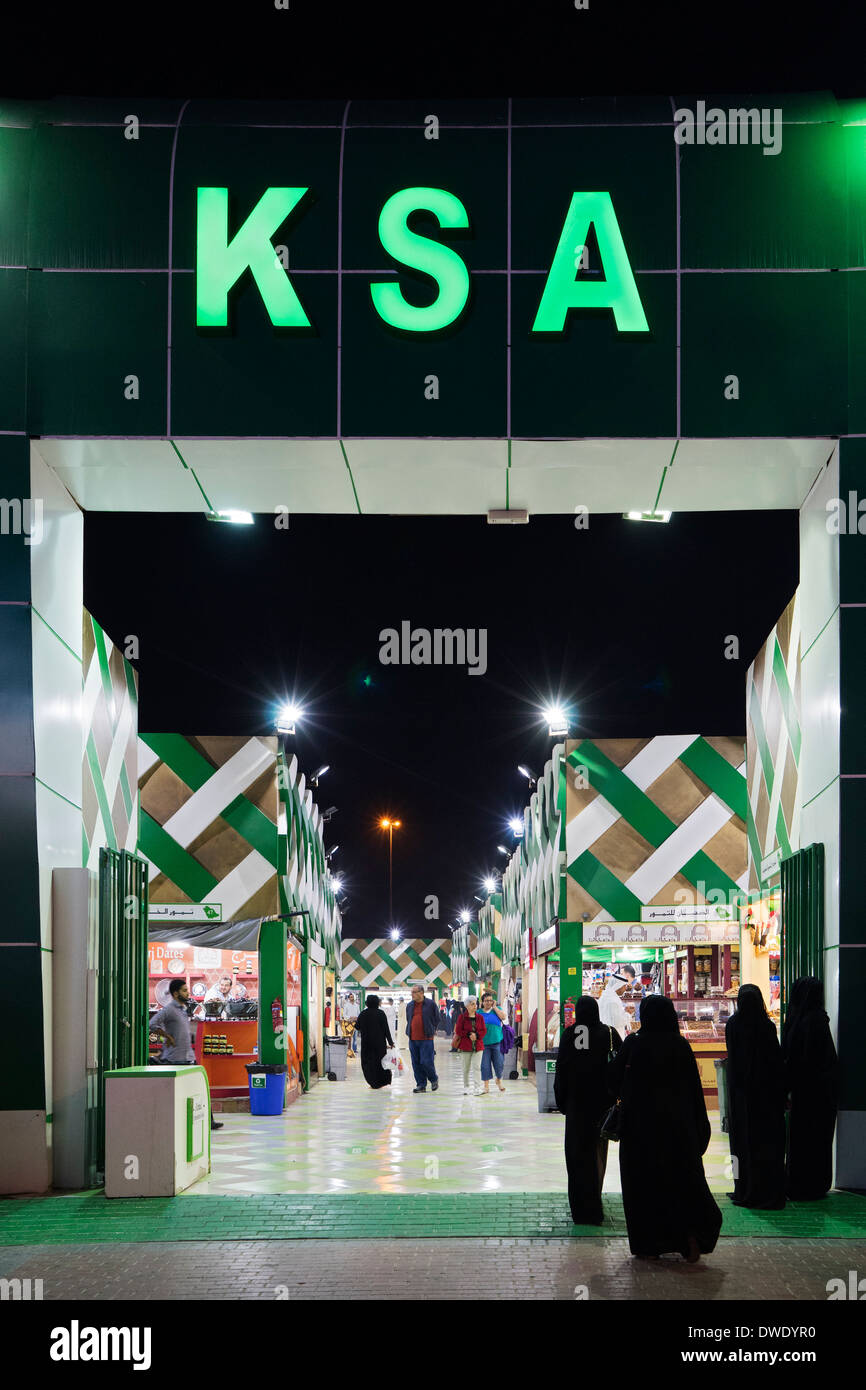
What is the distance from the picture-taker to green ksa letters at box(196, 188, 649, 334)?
32.4 ft

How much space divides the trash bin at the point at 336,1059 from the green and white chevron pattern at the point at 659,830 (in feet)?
24.1

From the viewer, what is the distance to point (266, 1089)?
1758 centimetres

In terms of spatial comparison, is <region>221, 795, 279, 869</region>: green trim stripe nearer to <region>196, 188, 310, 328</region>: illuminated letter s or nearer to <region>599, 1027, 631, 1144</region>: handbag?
<region>196, 188, 310, 328</region>: illuminated letter s

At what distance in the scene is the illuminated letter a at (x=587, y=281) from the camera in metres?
9.89

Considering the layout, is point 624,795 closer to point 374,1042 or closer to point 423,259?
point 374,1042

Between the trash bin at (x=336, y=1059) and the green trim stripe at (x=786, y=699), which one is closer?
the green trim stripe at (x=786, y=699)

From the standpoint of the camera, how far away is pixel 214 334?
9.90m

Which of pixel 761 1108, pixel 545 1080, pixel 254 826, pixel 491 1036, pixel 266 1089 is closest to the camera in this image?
pixel 761 1108

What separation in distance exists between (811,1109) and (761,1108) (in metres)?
0.58

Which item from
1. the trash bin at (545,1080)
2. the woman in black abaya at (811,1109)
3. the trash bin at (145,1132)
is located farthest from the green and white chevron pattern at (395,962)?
the woman in black abaya at (811,1109)

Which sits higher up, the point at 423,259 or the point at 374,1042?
the point at 423,259

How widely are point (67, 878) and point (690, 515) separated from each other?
22.7 ft

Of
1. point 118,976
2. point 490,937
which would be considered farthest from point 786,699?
point 490,937

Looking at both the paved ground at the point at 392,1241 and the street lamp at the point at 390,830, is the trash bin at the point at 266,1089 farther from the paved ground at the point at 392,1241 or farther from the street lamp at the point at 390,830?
the street lamp at the point at 390,830
